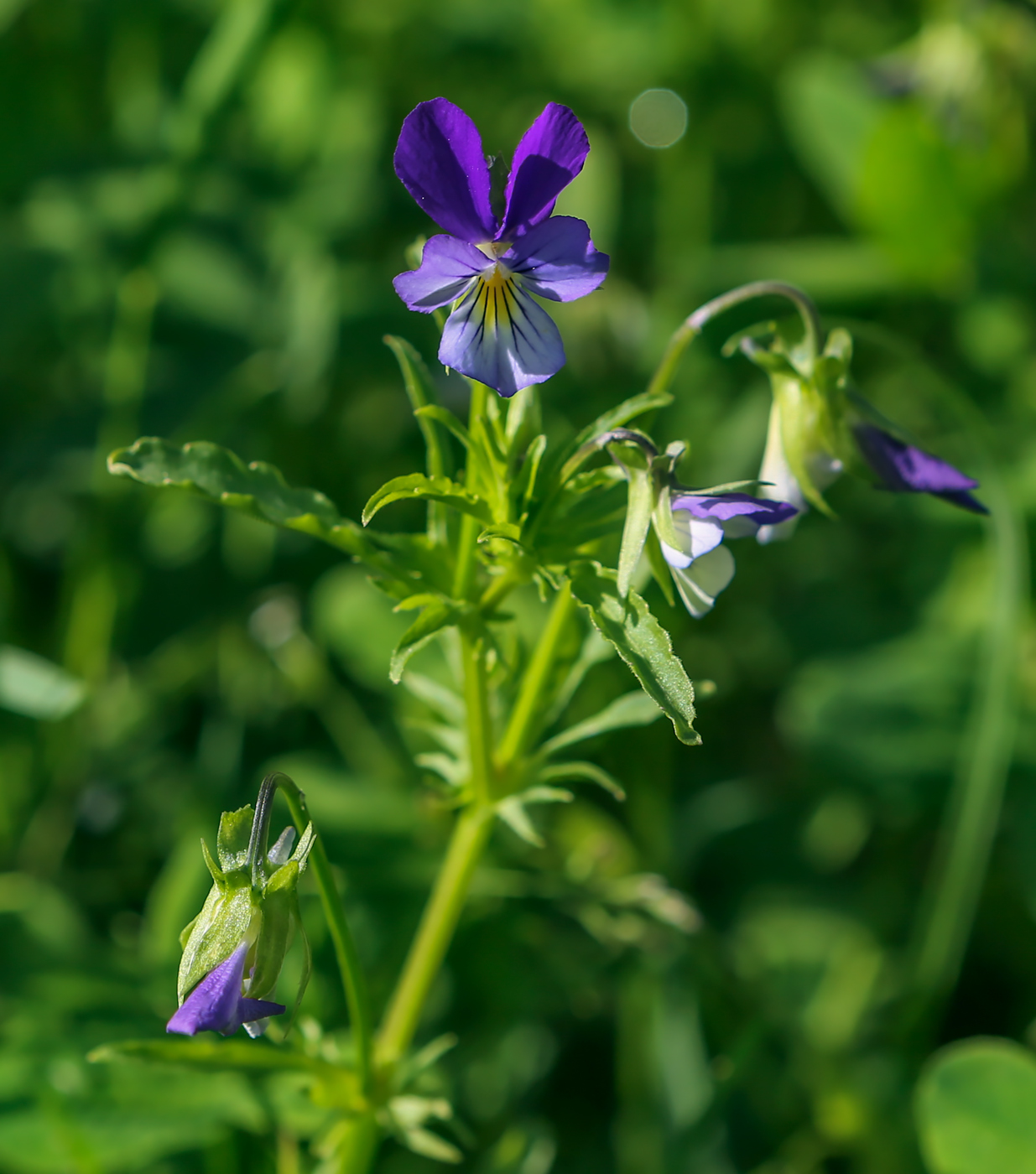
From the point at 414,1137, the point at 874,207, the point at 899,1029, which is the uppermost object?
the point at 874,207

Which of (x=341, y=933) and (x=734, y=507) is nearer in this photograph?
(x=734, y=507)

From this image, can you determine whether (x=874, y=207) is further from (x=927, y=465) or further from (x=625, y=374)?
(x=927, y=465)

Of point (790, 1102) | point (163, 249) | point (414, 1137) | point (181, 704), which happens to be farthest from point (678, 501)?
point (163, 249)

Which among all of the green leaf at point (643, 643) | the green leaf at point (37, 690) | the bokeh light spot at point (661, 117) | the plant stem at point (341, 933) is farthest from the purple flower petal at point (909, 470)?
the bokeh light spot at point (661, 117)

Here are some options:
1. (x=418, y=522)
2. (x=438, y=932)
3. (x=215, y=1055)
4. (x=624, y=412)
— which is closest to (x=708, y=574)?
(x=624, y=412)

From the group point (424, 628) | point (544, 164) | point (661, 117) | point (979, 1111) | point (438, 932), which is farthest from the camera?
point (661, 117)

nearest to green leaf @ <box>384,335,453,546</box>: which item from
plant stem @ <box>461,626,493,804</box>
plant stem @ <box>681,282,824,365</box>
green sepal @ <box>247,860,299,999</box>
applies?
plant stem @ <box>461,626,493,804</box>

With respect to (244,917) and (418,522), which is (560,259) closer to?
(244,917)
